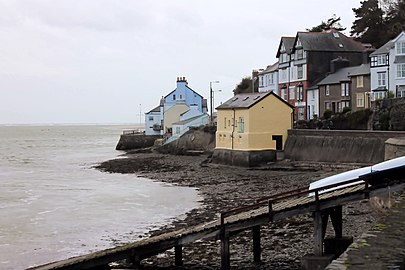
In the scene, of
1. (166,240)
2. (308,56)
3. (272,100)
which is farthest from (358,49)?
(166,240)

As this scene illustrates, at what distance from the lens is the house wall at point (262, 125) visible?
42031 mm

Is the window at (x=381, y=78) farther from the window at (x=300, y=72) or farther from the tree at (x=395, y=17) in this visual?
the tree at (x=395, y=17)

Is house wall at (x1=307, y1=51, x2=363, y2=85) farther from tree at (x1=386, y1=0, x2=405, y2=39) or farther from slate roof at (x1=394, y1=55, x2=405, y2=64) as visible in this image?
slate roof at (x1=394, y1=55, x2=405, y2=64)

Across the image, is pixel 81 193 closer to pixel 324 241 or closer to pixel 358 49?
pixel 324 241

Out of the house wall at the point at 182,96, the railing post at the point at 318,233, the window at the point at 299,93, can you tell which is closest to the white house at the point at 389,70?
the window at the point at 299,93

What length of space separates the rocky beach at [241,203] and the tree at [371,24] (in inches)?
1053

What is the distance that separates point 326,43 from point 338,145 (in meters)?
22.3

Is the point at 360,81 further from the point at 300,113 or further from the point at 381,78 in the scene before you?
the point at 300,113

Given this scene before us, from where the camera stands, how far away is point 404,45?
152ft

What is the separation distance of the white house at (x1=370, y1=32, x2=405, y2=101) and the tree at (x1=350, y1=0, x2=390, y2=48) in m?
18.2

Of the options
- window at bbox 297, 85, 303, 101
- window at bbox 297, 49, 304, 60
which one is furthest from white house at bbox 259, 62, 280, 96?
window at bbox 297, 49, 304, 60

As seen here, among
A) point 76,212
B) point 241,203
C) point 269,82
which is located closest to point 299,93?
point 269,82

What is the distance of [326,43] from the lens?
57.4 metres

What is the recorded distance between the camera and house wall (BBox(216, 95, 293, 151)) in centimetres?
4203
